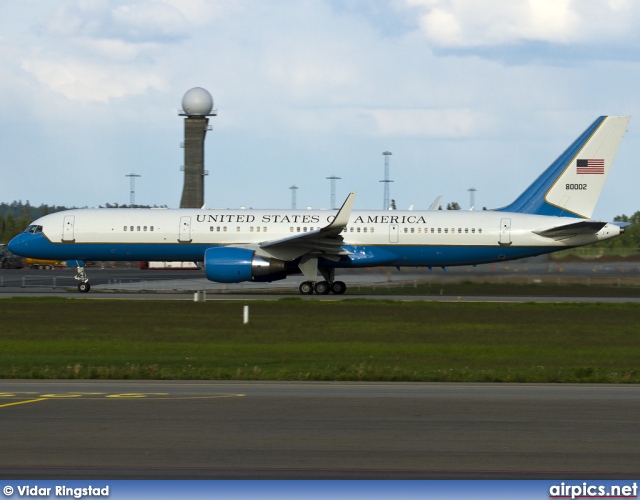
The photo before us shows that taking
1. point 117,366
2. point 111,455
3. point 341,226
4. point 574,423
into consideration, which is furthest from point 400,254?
point 111,455

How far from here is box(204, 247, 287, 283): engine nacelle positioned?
41.5m

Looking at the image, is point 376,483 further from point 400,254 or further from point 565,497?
point 400,254

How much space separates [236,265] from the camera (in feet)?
136

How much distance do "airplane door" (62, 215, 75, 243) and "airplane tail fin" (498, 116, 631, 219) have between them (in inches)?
880

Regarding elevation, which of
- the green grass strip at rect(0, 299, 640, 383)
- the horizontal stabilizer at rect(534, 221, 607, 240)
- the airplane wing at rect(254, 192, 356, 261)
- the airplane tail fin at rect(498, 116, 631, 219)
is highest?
the airplane tail fin at rect(498, 116, 631, 219)

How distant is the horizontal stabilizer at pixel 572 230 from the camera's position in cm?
4259

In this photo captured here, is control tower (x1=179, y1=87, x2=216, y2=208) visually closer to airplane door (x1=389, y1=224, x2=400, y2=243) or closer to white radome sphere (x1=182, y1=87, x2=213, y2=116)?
white radome sphere (x1=182, y1=87, x2=213, y2=116)

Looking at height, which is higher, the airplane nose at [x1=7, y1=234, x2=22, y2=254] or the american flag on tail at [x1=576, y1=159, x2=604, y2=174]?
the american flag on tail at [x1=576, y1=159, x2=604, y2=174]

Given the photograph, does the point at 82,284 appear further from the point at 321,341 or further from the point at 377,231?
the point at 321,341

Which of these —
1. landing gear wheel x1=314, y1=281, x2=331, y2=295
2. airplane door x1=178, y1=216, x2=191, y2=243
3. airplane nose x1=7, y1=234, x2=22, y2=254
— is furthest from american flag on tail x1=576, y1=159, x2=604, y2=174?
airplane nose x1=7, y1=234, x2=22, y2=254

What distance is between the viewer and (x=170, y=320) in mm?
32812

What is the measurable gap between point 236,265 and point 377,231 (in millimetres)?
7265

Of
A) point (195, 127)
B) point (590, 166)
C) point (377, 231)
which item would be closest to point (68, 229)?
point (377, 231)

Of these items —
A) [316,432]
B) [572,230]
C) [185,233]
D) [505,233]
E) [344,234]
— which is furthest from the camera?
[344,234]
